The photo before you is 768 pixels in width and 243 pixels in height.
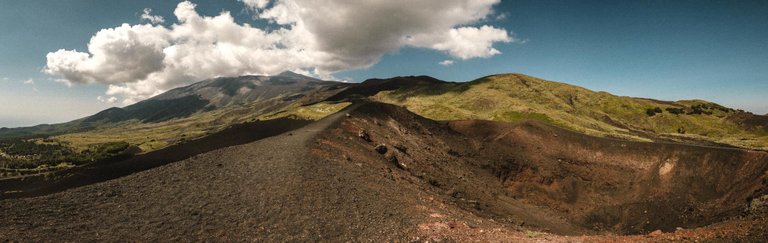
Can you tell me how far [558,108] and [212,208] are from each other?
105768 mm

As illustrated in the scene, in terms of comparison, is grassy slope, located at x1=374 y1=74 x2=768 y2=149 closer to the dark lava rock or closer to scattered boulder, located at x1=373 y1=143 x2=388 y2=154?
scattered boulder, located at x1=373 y1=143 x2=388 y2=154

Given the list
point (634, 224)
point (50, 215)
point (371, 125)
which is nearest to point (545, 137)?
point (634, 224)

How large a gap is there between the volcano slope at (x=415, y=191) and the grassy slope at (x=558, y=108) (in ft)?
98.8

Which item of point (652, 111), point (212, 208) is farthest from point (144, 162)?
point (652, 111)

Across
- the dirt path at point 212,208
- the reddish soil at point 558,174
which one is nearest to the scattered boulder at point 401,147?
the reddish soil at point 558,174

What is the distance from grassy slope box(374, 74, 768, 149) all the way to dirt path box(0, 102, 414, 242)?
62.2 m

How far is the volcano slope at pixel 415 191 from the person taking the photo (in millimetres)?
16422

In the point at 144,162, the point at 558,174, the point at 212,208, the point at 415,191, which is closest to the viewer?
the point at 212,208

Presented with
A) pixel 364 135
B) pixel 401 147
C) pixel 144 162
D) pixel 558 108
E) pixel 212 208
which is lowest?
pixel 212 208

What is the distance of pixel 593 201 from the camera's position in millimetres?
42125

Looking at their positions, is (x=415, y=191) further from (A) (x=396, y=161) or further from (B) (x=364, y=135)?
(B) (x=364, y=135)

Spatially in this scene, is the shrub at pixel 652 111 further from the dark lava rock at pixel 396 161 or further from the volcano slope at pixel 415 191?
the dark lava rock at pixel 396 161

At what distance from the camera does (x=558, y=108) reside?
10412 centimetres

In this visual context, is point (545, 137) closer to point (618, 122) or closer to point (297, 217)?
point (297, 217)
